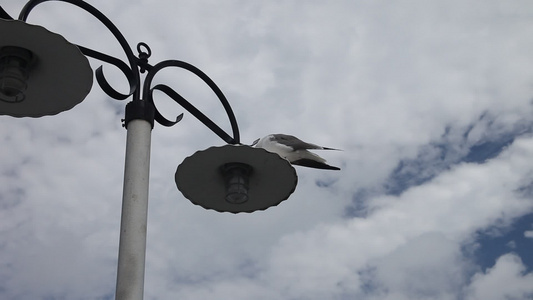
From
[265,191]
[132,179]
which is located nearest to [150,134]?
[132,179]

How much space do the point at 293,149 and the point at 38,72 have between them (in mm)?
1779

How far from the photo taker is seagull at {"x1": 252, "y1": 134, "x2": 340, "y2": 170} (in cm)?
462

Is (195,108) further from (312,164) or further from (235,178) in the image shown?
(312,164)

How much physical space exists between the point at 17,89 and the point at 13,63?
15 centimetres

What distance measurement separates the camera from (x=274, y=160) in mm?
4414

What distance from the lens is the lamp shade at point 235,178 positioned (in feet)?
14.4

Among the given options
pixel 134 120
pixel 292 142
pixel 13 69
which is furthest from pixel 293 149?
pixel 13 69

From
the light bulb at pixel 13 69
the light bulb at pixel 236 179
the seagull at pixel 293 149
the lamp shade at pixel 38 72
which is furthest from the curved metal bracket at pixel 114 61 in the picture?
the seagull at pixel 293 149

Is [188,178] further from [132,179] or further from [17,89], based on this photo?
[17,89]

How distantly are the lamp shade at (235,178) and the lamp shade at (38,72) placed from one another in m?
0.89

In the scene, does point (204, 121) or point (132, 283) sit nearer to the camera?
point (132, 283)

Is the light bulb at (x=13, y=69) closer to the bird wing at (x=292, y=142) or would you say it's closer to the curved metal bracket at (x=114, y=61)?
the curved metal bracket at (x=114, y=61)

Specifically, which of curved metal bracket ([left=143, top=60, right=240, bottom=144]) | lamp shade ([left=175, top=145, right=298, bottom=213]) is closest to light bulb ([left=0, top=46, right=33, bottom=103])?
curved metal bracket ([left=143, top=60, right=240, bottom=144])

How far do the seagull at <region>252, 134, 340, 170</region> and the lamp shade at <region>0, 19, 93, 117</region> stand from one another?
4.32 feet
